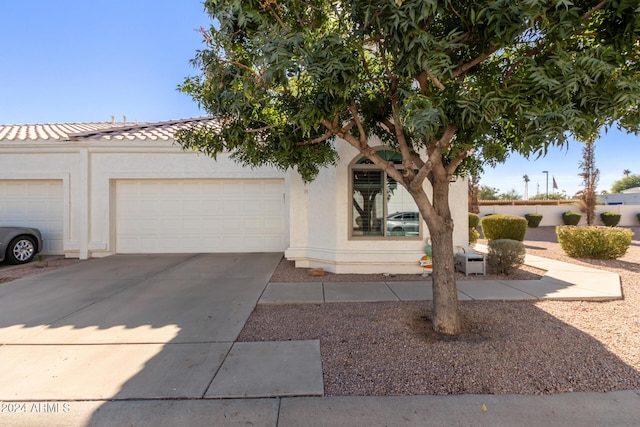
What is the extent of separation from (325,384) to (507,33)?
3784 mm

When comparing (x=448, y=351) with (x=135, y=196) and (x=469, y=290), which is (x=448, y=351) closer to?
(x=469, y=290)

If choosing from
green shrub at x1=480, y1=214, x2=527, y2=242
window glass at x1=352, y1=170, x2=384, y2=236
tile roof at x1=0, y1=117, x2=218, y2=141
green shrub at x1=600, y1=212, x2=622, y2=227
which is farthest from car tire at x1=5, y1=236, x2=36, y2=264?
green shrub at x1=600, y1=212, x2=622, y2=227

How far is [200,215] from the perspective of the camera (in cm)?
1031

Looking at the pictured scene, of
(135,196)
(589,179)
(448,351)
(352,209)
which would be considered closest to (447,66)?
(448,351)

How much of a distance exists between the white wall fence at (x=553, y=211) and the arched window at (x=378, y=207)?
19236mm

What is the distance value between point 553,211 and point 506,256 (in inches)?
820

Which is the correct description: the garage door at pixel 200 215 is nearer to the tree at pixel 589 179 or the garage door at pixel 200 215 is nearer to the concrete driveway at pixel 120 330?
the concrete driveway at pixel 120 330

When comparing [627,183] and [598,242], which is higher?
[627,183]

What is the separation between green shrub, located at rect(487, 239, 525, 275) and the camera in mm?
7352

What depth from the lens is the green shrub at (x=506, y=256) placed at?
7.35 meters

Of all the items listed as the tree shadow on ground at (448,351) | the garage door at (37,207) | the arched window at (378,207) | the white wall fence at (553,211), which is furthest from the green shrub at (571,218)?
the garage door at (37,207)

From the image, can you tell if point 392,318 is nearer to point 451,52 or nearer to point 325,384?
point 325,384

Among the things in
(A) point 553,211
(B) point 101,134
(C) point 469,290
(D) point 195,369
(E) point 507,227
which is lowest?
(D) point 195,369

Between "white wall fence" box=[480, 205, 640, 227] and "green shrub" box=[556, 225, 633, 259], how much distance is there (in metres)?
15.2
